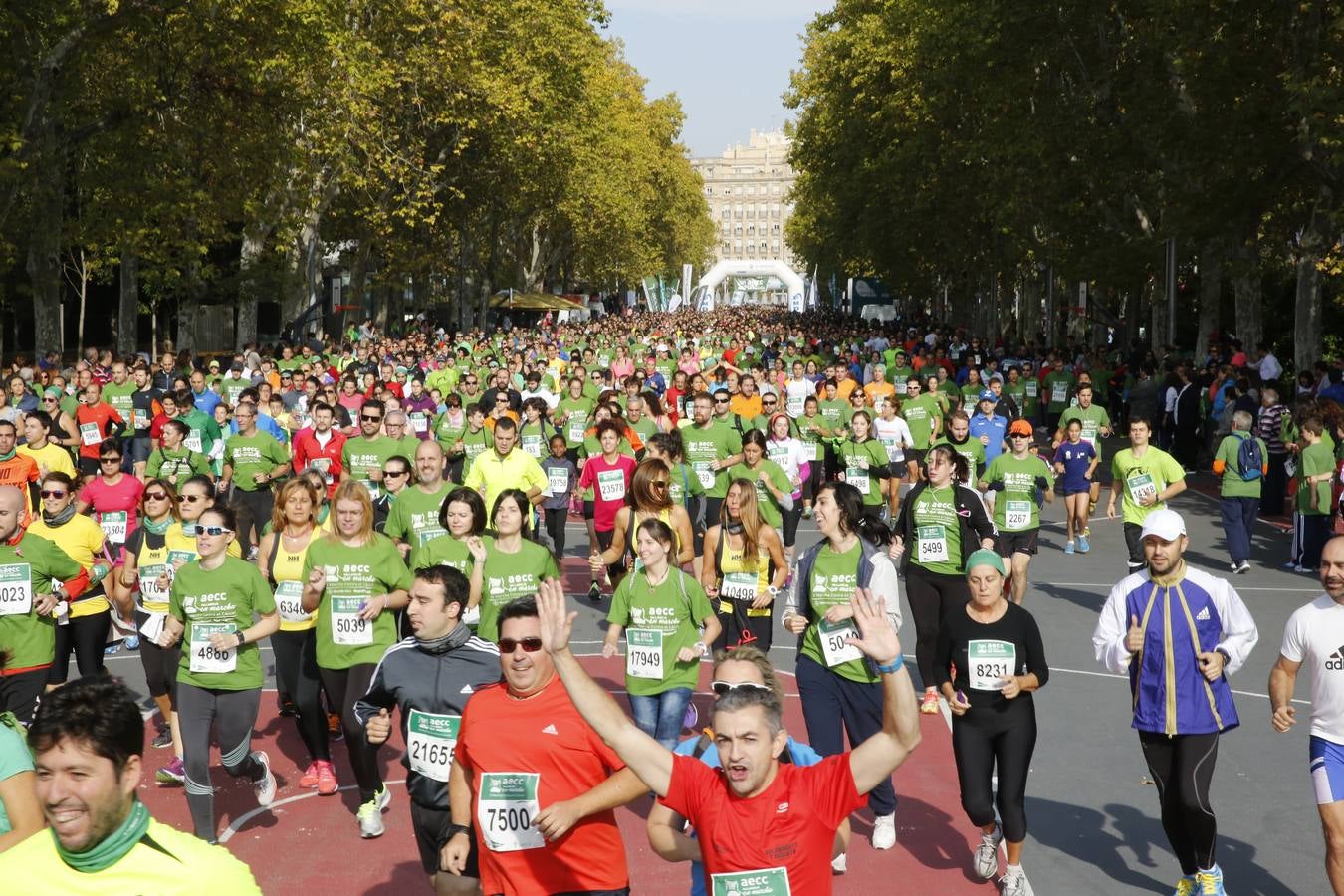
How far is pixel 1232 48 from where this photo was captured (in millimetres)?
26125

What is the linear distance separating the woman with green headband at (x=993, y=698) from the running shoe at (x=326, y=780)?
3.62m

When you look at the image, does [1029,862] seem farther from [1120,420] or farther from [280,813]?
[1120,420]

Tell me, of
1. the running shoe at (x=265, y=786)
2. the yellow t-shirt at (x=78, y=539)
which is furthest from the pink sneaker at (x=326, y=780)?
the yellow t-shirt at (x=78, y=539)

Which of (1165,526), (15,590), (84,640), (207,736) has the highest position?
(1165,526)

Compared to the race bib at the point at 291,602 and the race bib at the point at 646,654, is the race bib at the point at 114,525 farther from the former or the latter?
the race bib at the point at 646,654

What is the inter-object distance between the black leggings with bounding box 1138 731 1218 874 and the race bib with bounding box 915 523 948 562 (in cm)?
296

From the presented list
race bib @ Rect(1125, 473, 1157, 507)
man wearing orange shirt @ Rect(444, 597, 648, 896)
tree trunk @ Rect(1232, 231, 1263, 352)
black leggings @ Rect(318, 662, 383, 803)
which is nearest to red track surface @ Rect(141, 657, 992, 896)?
black leggings @ Rect(318, 662, 383, 803)

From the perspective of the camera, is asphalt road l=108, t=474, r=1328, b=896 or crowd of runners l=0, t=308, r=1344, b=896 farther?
asphalt road l=108, t=474, r=1328, b=896

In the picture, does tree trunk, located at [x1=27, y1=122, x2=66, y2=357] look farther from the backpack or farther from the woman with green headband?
the woman with green headband

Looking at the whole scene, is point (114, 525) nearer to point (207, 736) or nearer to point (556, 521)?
point (556, 521)

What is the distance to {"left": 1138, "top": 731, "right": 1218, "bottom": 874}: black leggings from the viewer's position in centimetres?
679

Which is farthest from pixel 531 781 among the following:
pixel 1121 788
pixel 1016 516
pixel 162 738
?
pixel 1016 516

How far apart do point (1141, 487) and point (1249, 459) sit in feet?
11.1

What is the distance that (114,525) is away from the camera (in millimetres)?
12328
